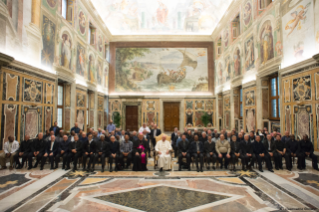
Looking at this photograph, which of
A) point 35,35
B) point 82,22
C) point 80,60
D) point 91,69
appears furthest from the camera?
point 91,69

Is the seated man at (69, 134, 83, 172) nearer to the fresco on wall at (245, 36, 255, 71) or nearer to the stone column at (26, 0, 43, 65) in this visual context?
the stone column at (26, 0, 43, 65)

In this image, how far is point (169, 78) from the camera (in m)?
18.7

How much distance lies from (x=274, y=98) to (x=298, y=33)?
3.33 m

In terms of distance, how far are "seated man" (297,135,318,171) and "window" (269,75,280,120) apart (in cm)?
272

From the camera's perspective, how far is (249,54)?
1147cm

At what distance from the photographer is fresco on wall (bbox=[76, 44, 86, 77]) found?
12055 millimetres

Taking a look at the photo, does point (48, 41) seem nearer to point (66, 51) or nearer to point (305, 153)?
point (66, 51)

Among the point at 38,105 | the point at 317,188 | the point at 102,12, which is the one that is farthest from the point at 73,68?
the point at 317,188

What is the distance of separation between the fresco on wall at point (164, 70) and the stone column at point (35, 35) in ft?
34.7

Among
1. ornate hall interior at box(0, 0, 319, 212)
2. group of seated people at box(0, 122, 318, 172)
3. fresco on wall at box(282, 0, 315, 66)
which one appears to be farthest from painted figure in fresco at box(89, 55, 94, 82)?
fresco on wall at box(282, 0, 315, 66)

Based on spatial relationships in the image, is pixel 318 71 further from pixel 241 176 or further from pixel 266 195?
pixel 266 195

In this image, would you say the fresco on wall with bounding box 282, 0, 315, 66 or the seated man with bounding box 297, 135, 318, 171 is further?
the fresco on wall with bounding box 282, 0, 315, 66

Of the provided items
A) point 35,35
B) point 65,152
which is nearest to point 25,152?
point 65,152

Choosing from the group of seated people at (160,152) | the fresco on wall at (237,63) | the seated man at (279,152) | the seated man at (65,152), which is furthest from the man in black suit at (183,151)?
the fresco on wall at (237,63)
